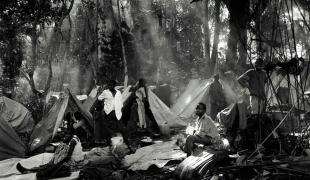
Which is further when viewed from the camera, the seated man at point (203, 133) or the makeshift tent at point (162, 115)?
the makeshift tent at point (162, 115)

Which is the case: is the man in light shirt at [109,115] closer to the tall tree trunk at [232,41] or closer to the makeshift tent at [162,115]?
the makeshift tent at [162,115]

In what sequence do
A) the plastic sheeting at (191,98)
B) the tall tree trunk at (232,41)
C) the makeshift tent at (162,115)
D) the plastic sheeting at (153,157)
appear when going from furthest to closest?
1. the plastic sheeting at (191,98)
2. the makeshift tent at (162,115)
3. the tall tree trunk at (232,41)
4. the plastic sheeting at (153,157)

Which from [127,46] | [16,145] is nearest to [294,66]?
[16,145]

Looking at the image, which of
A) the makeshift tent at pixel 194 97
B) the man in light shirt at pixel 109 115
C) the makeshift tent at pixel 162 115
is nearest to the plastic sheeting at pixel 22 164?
the man in light shirt at pixel 109 115

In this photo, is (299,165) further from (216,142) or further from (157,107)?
(157,107)

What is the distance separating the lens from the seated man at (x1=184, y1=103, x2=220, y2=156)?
16.0 feet

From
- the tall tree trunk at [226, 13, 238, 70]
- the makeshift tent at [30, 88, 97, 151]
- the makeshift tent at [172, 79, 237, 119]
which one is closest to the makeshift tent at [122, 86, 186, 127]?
the makeshift tent at [172, 79, 237, 119]

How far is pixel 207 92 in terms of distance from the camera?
9156 millimetres

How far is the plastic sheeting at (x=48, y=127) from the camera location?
23.3 feet

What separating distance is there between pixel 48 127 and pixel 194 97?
13.3 ft

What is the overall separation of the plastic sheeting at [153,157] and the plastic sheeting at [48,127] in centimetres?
206

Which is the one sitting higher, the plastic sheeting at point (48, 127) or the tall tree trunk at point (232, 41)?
the tall tree trunk at point (232, 41)

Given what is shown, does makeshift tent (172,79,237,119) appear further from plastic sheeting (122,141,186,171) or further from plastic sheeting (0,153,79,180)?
plastic sheeting (0,153,79,180)

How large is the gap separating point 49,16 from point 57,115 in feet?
11.4
